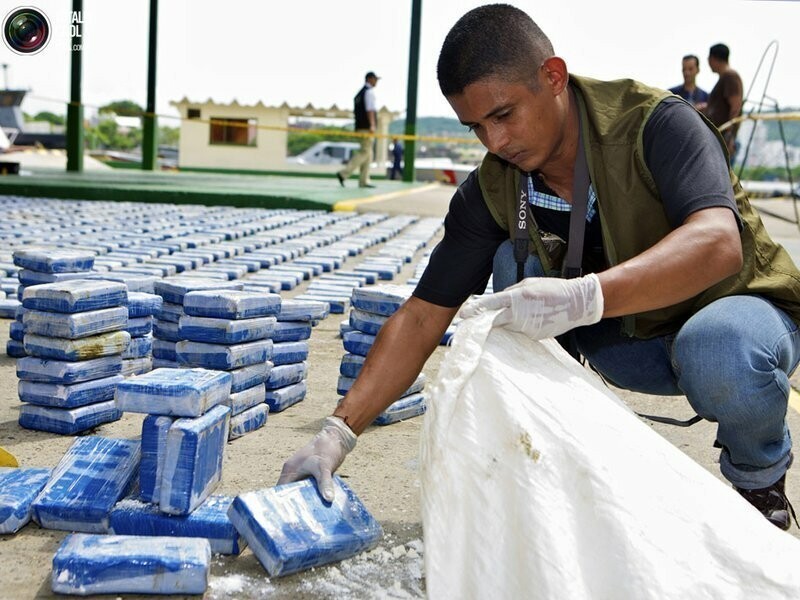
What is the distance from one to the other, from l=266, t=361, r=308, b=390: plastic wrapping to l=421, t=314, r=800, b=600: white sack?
181 centimetres

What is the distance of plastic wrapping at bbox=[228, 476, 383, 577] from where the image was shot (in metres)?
2.13

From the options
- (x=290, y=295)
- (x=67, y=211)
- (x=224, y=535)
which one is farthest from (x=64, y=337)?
(x=67, y=211)

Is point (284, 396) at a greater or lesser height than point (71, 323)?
lesser

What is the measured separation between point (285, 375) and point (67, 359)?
2.71ft

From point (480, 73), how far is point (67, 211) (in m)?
10.4

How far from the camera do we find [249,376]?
3.38m

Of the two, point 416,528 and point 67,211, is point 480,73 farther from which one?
point 67,211

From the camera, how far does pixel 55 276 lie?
4305 mm

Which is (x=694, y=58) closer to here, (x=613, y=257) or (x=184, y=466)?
(x=613, y=257)

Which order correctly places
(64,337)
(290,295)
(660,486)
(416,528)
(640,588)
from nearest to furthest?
(640,588) < (660,486) < (416,528) < (64,337) < (290,295)

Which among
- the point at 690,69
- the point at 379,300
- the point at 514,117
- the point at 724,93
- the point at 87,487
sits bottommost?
the point at 87,487

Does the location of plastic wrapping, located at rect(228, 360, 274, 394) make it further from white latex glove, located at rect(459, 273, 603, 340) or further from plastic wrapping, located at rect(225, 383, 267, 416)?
white latex glove, located at rect(459, 273, 603, 340)

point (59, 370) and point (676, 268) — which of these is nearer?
point (676, 268)

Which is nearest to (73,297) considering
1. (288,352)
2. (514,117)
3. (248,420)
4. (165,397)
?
(248,420)
